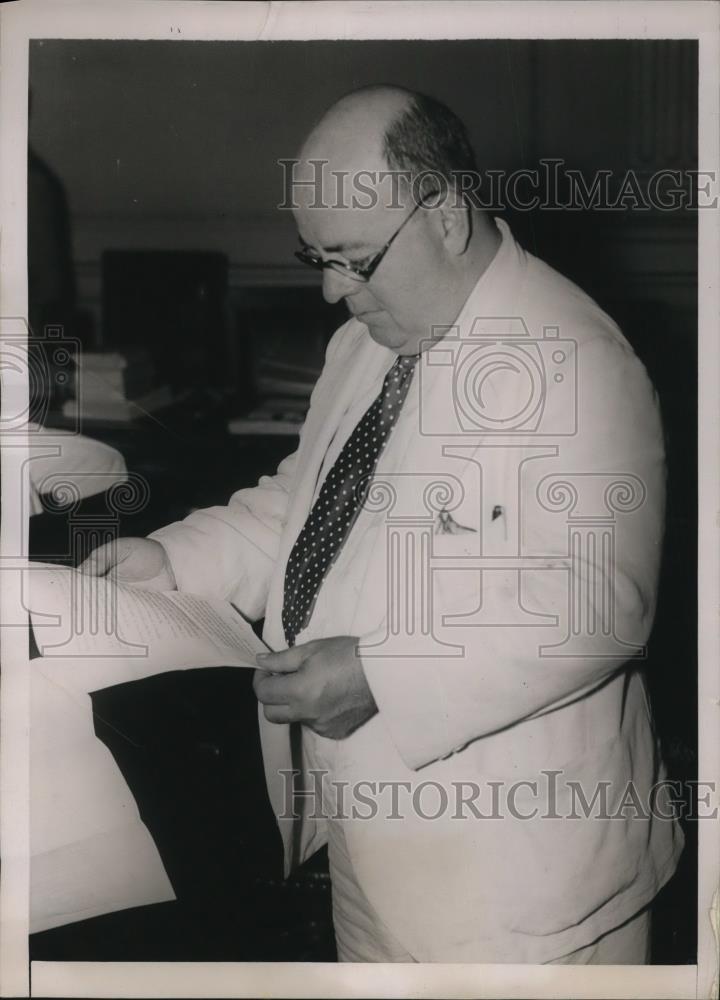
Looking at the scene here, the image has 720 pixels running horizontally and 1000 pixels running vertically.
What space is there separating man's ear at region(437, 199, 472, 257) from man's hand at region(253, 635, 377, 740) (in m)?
0.52

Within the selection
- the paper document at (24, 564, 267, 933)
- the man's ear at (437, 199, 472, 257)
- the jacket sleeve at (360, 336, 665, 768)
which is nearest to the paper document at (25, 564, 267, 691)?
the paper document at (24, 564, 267, 933)

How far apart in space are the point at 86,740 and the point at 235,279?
0.66 meters

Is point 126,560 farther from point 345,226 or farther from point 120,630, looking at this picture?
point 345,226

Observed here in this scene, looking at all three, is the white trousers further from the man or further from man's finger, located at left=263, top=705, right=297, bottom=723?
man's finger, located at left=263, top=705, right=297, bottom=723

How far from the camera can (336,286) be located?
4.45 ft

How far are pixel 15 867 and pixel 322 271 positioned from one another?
92 centimetres

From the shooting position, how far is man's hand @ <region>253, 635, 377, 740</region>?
4.43 ft

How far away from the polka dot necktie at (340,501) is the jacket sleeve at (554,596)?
11 cm

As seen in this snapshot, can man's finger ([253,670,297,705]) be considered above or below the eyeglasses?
below

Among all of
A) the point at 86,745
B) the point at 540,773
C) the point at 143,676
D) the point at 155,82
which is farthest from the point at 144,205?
the point at 540,773

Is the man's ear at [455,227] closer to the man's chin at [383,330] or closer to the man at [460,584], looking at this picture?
the man at [460,584]

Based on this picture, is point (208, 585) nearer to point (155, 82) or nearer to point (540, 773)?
point (540, 773)

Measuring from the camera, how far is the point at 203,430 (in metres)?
1.42

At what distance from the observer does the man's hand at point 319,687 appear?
1351 millimetres
